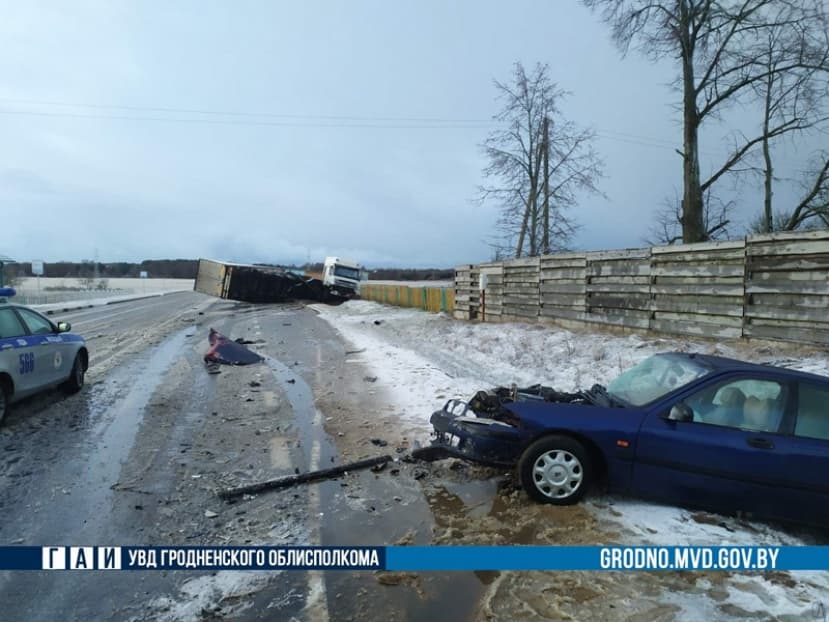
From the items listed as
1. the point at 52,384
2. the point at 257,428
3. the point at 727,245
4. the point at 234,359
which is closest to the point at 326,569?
the point at 257,428

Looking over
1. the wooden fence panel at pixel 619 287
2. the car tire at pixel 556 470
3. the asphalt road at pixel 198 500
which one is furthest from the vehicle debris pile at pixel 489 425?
the wooden fence panel at pixel 619 287

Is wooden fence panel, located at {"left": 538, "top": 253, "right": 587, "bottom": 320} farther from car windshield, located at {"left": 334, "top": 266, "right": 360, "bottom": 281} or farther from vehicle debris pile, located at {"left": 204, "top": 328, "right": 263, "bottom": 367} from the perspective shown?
car windshield, located at {"left": 334, "top": 266, "right": 360, "bottom": 281}

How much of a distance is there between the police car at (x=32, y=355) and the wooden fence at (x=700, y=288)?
11.7 metres

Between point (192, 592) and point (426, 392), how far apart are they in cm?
589

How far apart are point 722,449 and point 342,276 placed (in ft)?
126

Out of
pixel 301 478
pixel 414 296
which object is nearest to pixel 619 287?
pixel 301 478

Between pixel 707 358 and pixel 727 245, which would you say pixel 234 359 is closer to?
pixel 707 358

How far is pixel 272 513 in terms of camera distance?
174 inches

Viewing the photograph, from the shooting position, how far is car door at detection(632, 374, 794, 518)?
13.7 ft

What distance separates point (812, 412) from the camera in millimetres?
4258

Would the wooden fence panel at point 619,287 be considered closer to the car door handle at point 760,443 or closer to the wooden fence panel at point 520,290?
the wooden fence panel at point 520,290

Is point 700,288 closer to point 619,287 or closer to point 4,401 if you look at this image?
point 619,287

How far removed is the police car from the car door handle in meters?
7.92

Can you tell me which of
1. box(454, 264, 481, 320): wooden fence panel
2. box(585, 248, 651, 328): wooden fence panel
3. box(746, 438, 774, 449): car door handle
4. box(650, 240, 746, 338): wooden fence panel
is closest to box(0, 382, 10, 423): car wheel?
box(746, 438, 774, 449): car door handle
